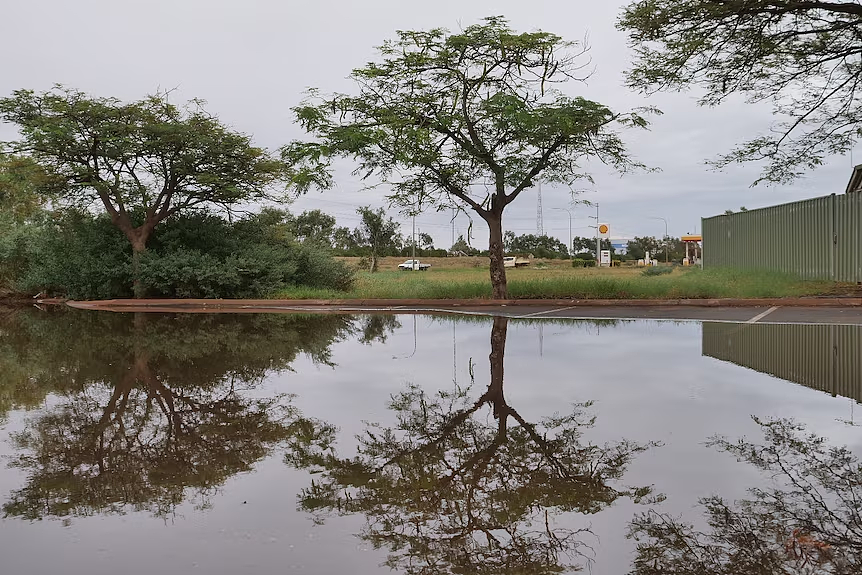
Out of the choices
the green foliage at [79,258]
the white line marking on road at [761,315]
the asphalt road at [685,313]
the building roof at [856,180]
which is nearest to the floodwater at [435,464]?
the white line marking on road at [761,315]

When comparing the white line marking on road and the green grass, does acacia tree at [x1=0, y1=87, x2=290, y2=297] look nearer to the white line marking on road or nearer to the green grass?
the green grass

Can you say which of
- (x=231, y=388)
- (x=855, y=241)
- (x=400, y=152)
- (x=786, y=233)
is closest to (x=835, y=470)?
(x=231, y=388)

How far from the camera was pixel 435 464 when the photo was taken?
192 inches

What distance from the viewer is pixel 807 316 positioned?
15.6m

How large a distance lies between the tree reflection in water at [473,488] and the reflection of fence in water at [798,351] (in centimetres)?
367

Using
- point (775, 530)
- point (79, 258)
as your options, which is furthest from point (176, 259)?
point (775, 530)

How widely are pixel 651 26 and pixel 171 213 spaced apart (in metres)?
19.5

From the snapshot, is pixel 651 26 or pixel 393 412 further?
pixel 651 26

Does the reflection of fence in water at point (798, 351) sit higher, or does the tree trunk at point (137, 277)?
the tree trunk at point (137, 277)

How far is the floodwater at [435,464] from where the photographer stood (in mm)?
3428

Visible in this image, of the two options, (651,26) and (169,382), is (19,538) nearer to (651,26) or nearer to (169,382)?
(169,382)

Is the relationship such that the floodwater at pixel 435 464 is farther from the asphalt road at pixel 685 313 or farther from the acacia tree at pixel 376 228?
the acacia tree at pixel 376 228

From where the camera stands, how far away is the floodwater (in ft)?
11.2

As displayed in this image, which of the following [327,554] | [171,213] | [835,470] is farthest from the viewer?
[171,213]
